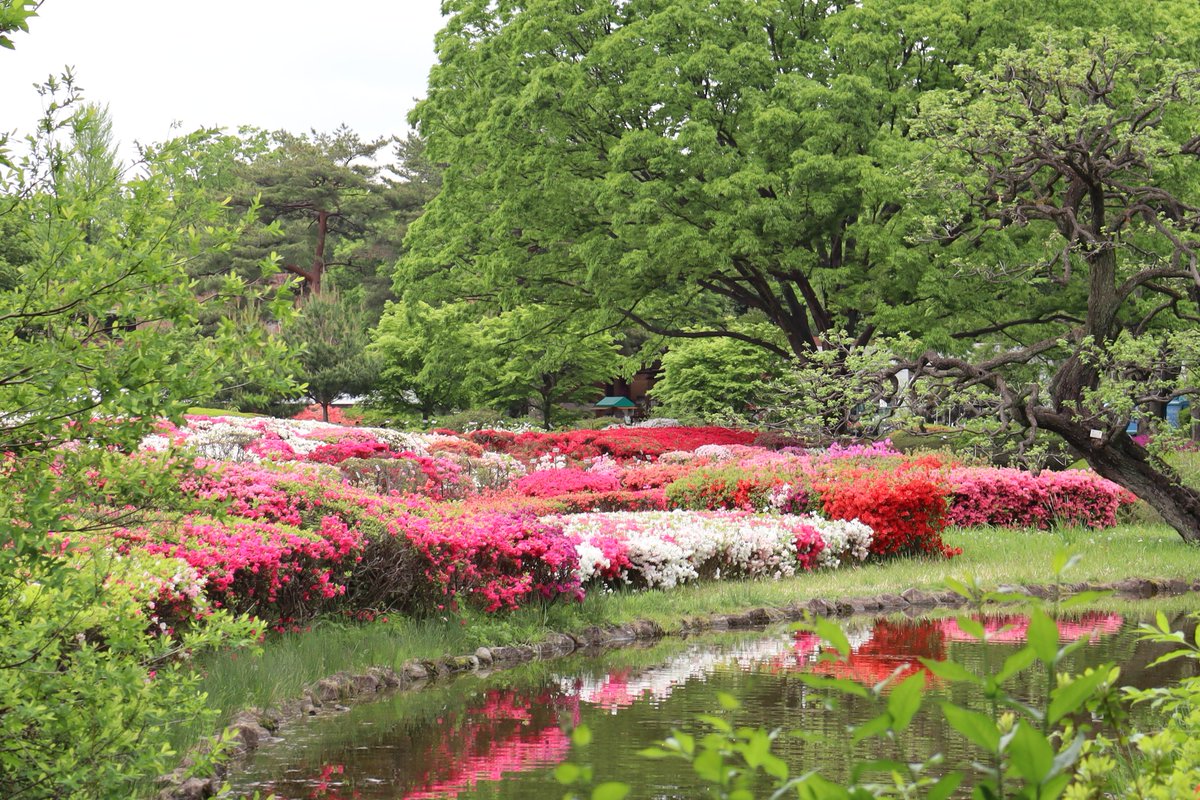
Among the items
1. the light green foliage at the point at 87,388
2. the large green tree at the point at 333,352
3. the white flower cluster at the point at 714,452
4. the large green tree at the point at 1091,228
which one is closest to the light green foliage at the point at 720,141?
the white flower cluster at the point at 714,452

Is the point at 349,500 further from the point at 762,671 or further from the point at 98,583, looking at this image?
the point at 98,583

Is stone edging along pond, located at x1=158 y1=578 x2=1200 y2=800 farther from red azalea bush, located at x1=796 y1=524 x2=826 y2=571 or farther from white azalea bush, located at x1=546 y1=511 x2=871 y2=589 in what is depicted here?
red azalea bush, located at x1=796 y1=524 x2=826 y2=571

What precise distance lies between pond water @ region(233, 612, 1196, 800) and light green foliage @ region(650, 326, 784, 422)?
24.8 metres

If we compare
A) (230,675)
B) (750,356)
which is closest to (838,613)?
(230,675)

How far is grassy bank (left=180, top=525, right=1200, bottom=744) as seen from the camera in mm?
7551

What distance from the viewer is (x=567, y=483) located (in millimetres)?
18312

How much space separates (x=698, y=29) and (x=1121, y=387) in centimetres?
1413

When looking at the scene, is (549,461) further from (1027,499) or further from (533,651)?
(533,651)

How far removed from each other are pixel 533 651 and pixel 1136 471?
339 inches

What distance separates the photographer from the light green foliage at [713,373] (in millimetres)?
35250

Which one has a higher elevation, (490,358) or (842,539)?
(490,358)

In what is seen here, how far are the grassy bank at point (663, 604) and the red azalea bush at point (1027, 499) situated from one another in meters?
0.45

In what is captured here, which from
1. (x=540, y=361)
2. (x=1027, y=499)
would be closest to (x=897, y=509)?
(x=1027, y=499)

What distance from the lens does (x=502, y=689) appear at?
8320mm
